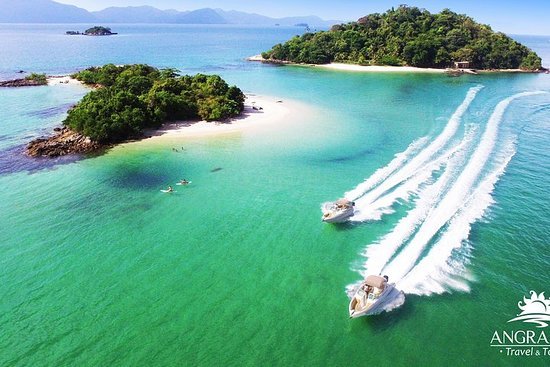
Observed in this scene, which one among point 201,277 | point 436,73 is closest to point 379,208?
point 201,277

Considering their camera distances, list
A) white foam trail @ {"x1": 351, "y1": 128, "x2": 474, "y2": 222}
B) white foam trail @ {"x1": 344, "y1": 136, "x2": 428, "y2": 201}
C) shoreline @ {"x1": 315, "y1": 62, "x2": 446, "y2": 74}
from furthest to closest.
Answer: shoreline @ {"x1": 315, "y1": 62, "x2": 446, "y2": 74} < white foam trail @ {"x1": 344, "y1": 136, "x2": 428, "y2": 201} < white foam trail @ {"x1": 351, "y1": 128, "x2": 474, "y2": 222}

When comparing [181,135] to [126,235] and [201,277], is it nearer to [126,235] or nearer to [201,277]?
[126,235]

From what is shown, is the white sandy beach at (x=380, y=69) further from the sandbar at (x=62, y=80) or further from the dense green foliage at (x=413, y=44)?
the sandbar at (x=62, y=80)

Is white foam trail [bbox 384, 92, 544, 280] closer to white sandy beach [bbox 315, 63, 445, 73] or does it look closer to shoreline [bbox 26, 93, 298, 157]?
shoreline [bbox 26, 93, 298, 157]

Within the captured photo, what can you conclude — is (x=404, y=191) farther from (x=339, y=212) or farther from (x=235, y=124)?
(x=235, y=124)

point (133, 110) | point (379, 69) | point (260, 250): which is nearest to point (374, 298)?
point (260, 250)

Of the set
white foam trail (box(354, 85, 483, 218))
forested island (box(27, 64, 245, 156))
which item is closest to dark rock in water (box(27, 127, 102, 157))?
forested island (box(27, 64, 245, 156))
